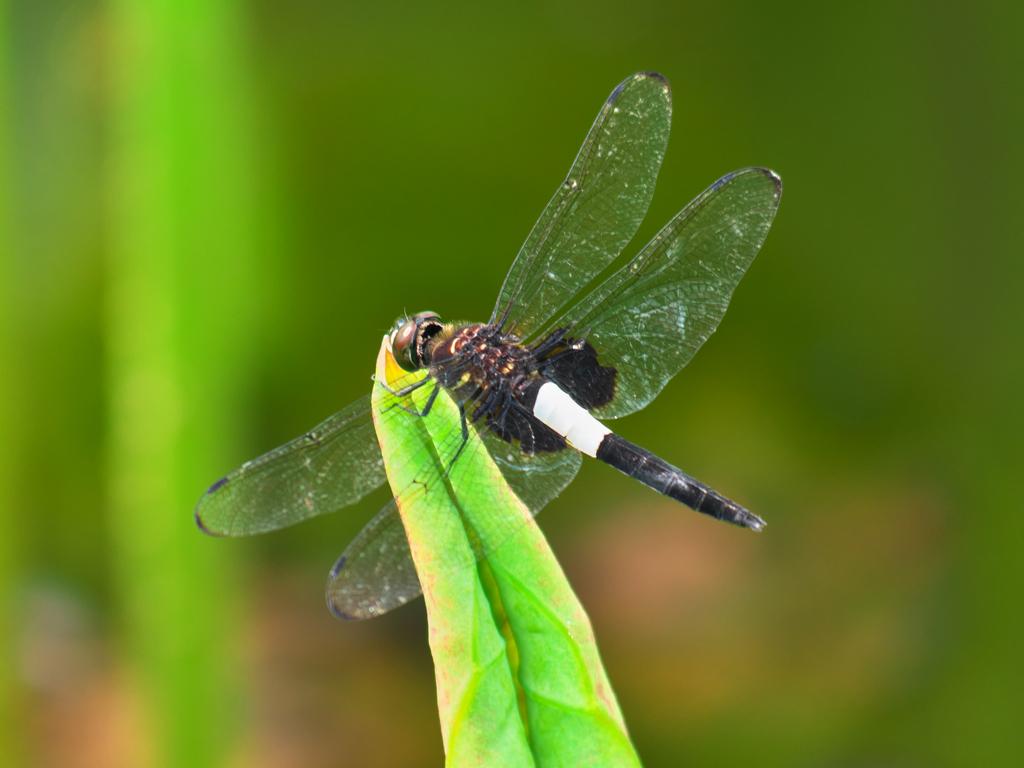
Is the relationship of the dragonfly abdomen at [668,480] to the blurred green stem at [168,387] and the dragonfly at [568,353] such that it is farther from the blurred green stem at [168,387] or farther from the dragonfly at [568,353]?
the blurred green stem at [168,387]

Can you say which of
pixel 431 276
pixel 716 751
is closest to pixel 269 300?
pixel 431 276

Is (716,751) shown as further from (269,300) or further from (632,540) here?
(269,300)

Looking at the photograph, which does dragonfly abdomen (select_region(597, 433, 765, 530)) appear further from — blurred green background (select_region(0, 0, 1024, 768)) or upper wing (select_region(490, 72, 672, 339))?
blurred green background (select_region(0, 0, 1024, 768))

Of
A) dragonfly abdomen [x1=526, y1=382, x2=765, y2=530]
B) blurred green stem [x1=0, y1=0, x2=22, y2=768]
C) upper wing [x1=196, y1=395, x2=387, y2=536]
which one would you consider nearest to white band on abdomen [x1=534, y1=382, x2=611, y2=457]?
dragonfly abdomen [x1=526, y1=382, x2=765, y2=530]

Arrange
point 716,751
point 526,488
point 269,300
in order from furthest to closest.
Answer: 1. point 269,300
2. point 716,751
3. point 526,488

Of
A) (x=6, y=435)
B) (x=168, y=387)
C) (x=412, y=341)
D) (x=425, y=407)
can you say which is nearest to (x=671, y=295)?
(x=412, y=341)

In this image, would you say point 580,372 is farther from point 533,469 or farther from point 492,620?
point 492,620

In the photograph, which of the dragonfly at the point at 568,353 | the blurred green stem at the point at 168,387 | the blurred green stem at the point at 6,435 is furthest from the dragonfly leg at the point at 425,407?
the blurred green stem at the point at 6,435
